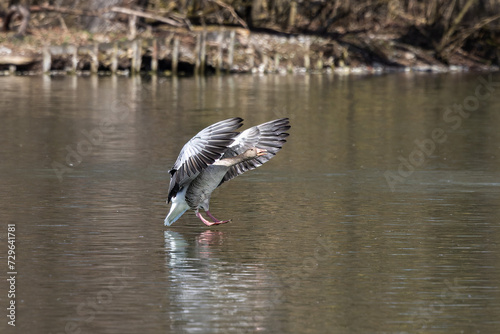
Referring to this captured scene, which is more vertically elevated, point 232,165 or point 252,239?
point 232,165

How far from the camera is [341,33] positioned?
6044 centimetres

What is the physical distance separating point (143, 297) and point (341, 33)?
5177cm

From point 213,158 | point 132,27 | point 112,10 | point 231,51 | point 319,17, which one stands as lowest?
point 231,51

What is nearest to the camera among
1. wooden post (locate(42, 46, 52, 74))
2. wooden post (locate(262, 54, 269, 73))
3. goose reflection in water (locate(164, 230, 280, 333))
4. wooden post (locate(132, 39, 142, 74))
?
goose reflection in water (locate(164, 230, 280, 333))

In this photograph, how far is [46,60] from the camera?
48781 millimetres

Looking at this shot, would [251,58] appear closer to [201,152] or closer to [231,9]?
[231,9]

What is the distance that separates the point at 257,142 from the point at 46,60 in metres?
36.9

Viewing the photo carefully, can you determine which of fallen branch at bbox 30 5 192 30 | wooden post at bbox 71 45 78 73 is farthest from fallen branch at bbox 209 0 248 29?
wooden post at bbox 71 45 78 73

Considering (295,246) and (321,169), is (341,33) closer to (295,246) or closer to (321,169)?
(321,169)

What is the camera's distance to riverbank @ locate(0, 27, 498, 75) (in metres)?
49.7

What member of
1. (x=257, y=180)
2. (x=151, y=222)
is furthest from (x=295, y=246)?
(x=257, y=180)

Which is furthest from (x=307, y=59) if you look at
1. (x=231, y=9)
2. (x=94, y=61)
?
(x=94, y=61)

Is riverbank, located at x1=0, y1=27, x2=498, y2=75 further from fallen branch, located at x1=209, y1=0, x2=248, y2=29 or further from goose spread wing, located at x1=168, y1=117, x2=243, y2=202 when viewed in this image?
A: goose spread wing, located at x1=168, y1=117, x2=243, y2=202

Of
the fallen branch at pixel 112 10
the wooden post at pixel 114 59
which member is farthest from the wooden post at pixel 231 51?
the wooden post at pixel 114 59
